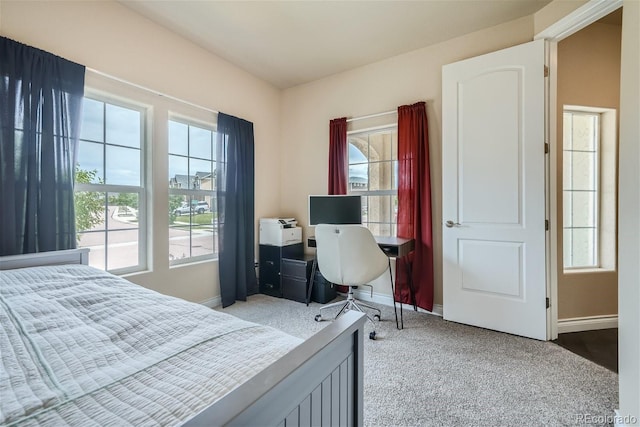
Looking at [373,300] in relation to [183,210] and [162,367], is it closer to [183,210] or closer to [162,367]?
[183,210]

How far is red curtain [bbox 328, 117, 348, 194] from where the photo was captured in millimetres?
3301

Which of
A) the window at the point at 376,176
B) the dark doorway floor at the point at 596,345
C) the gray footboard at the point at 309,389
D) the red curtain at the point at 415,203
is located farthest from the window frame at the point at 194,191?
the dark doorway floor at the point at 596,345

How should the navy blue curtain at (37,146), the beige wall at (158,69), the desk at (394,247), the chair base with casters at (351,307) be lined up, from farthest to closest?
the chair base with casters at (351,307), the desk at (394,247), the beige wall at (158,69), the navy blue curtain at (37,146)

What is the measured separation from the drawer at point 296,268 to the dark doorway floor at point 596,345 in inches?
87.7

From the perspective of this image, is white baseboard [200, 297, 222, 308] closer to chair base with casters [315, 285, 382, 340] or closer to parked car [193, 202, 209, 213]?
parked car [193, 202, 209, 213]

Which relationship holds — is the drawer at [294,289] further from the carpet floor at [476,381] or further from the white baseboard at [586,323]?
the white baseboard at [586,323]

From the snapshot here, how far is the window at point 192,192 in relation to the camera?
273 centimetres

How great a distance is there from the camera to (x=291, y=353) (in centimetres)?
67

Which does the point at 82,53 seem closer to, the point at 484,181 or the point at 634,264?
the point at 484,181

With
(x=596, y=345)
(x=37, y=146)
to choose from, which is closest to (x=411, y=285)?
(x=596, y=345)

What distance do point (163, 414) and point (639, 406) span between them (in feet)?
6.20

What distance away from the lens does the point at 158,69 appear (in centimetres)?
251

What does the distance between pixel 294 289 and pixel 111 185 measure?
2.00 metres

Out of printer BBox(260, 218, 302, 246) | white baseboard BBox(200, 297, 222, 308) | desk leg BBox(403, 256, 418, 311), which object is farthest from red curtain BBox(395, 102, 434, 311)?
white baseboard BBox(200, 297, 222, 308)
